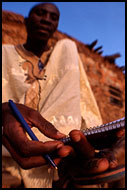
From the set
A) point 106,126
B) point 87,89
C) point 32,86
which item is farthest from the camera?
point 87,89

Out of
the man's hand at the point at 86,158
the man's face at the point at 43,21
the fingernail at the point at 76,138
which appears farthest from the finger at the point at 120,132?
the man's face at the point at 43,21

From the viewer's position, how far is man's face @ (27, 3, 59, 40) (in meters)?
1.05

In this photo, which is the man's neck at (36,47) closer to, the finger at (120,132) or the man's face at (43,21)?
the man's face at (43,21)

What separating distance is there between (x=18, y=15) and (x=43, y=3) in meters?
4.13

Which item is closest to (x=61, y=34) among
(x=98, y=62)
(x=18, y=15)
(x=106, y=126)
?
(x=18, y=15)

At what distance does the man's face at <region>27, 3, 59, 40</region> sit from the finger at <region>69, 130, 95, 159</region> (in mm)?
795

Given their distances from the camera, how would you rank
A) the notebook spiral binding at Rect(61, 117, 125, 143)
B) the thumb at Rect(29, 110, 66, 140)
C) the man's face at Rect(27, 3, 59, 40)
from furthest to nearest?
the man's face at Rect(27, 3, 59, 40) < the thumb at Rect(29, 110, 66, 140) < the notebook spiral binding at Rect(61, 117, 125, 143)

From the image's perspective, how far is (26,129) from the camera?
20.8 inches

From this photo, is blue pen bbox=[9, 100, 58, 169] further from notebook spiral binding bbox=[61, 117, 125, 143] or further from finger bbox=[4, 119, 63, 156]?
notebook spiral binding bbox=[61, 117, 125, 143]

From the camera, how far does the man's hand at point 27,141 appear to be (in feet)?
1.52

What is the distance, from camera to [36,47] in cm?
116

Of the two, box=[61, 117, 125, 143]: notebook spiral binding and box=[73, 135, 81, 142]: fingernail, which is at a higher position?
box=[61, 117, 125, 143]: notebook spiral binding

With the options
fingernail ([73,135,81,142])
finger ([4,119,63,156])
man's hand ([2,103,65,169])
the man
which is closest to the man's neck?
the man

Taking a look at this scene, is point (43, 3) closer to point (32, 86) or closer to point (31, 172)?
point (32, 86)
